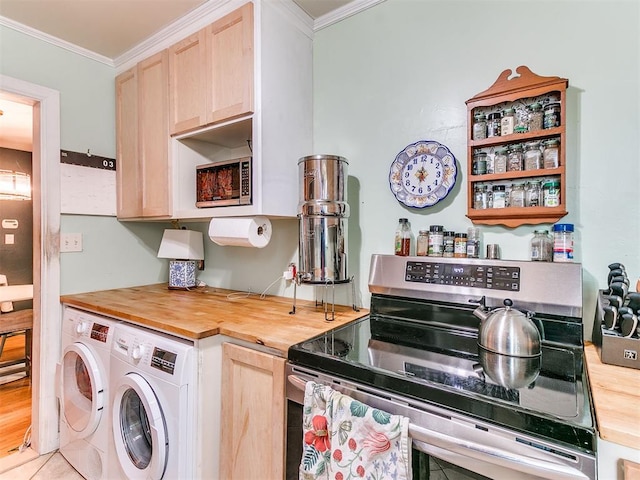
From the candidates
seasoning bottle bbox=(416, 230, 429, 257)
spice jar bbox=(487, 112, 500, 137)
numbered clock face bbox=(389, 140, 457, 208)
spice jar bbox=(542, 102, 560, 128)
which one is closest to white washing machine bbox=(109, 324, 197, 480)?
seasoning bottle bbox=(416, 230, 429, 257)

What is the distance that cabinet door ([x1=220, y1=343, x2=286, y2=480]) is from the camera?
1150 mm

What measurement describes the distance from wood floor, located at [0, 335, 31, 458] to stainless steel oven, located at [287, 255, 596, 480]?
2.06 metres

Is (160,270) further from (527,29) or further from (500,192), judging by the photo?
(527,29)

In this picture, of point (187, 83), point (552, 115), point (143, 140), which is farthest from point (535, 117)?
point (143, 140)

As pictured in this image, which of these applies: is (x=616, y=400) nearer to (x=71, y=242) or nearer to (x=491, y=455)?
(x=491, y=455)

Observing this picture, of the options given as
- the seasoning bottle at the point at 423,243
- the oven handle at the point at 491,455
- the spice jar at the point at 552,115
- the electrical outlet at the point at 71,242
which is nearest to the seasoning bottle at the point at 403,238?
the seasoning bottle at the point at 423,243

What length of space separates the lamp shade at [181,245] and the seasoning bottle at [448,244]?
5.41 feet

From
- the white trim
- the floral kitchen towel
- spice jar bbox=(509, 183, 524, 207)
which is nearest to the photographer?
the floral kitchen towel

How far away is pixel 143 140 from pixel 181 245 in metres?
0.70

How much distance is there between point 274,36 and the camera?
1620mm

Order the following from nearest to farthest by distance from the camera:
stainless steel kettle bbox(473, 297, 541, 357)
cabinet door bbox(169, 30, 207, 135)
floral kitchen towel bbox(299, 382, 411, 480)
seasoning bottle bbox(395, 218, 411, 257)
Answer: floral kitchen towel bbox(299, 382, 411, 480) → stainless steel kettle bbox(473, 297, 541, 357) → seasoning bottle bbox(395, 218, 411, 257) → cabinet door bbox(169, 30, 207, 135)

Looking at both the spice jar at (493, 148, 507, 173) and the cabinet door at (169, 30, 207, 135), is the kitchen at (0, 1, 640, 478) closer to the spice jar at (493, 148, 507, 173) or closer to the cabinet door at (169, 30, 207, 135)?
the spice jar at (493, 148, 507, 173)

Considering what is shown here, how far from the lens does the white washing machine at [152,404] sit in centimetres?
130

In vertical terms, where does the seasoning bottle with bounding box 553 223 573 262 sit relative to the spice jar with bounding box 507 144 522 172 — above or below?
below
